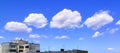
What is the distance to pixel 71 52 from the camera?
179250mm

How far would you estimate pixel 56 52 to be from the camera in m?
191

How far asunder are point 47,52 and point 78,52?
31.3 m

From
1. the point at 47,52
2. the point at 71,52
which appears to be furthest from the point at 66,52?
the point at 47,52

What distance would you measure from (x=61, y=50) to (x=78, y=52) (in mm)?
18251

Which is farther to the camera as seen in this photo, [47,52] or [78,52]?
[47,52]

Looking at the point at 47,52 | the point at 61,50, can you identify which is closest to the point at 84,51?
Answer: the point at 61,50

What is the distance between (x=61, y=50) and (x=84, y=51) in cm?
1840

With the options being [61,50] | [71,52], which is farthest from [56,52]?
[71,52]

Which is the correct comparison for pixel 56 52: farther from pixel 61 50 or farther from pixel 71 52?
pixel 71 52

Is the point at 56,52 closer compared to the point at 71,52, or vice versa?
the point at 71,52

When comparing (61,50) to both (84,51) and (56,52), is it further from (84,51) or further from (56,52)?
(84,51)

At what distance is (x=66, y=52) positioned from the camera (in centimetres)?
18338

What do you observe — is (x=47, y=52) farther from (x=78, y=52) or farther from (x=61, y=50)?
(x=78, y=52)

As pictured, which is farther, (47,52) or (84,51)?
(47,52)
